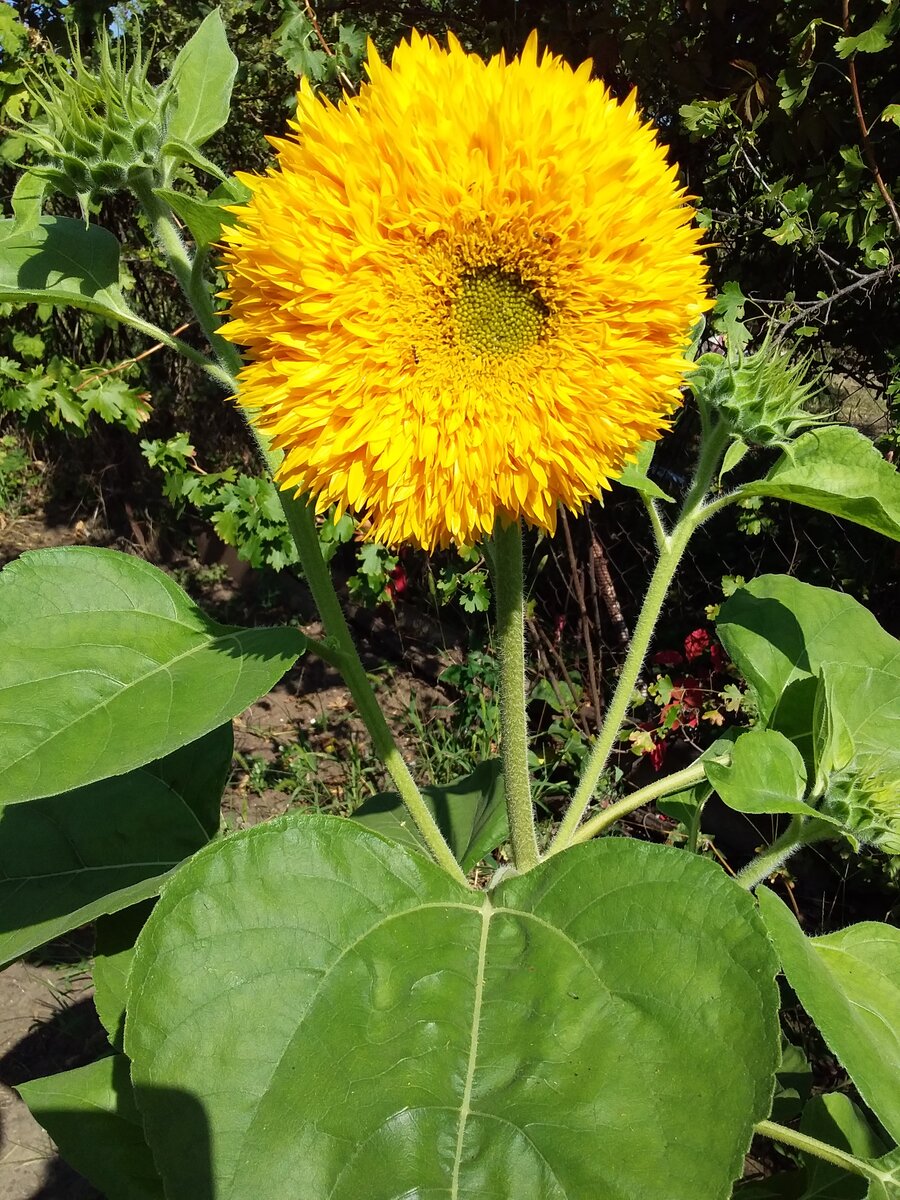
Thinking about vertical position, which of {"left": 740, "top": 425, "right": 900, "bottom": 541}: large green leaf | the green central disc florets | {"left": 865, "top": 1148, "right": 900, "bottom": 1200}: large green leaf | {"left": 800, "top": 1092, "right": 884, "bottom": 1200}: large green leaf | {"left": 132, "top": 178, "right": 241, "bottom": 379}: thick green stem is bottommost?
{"left": 800, "top": 1092, "right": 884, "bottom": 1200}: large green leaf

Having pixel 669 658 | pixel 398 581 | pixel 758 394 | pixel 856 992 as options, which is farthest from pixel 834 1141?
pixel 398 581

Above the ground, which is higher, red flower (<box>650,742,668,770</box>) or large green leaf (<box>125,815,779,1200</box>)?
large green leaf (<box>125,815,779,1200</box>)

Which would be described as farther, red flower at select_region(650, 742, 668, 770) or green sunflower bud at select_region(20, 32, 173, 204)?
red flower at select_region(650, 742, 668, 770)

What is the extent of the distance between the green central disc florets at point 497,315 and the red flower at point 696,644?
2.12 m

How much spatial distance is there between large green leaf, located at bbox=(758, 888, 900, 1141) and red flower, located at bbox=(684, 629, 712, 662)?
180 centimetres

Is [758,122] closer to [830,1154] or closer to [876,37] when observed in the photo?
[876,37]

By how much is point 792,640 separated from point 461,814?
2.37 feet

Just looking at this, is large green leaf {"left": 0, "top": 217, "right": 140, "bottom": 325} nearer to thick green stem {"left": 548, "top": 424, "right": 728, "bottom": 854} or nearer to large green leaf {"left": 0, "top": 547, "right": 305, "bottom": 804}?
large green leaf {"left": 0, "top": 547, "right": 305, "bottom": 804}

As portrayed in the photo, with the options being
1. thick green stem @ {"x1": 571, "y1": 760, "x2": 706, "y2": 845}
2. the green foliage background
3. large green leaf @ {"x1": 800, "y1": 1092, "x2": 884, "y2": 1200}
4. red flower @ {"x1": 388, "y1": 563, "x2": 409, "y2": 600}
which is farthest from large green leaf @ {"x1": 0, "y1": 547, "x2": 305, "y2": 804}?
red flower @ {"x1": 388, "y1": 563, "x2": 409, "y2": 600}

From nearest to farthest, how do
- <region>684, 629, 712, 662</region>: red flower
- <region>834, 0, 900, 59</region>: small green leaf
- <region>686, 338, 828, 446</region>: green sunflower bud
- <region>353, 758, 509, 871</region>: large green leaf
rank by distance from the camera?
<region>686, 338, 828, 446</region>: green sunflower bud, <region>353, 758, 509, 871</region>: large green leaf, <region>834, 0, 900, 59</region>: small green leaf, <region>684, 629, 712, 662</region>: red flower

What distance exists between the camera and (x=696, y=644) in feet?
9.68

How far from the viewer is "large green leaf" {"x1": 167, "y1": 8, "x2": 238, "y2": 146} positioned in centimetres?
102

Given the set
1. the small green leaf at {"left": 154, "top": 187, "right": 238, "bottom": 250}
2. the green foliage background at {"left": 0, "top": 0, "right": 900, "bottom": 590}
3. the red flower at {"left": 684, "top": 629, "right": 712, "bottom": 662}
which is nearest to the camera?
the small green leaf at {"left": 154, "top": 187, "right": 238, "bottom": 250}

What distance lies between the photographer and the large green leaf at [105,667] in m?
0.94
